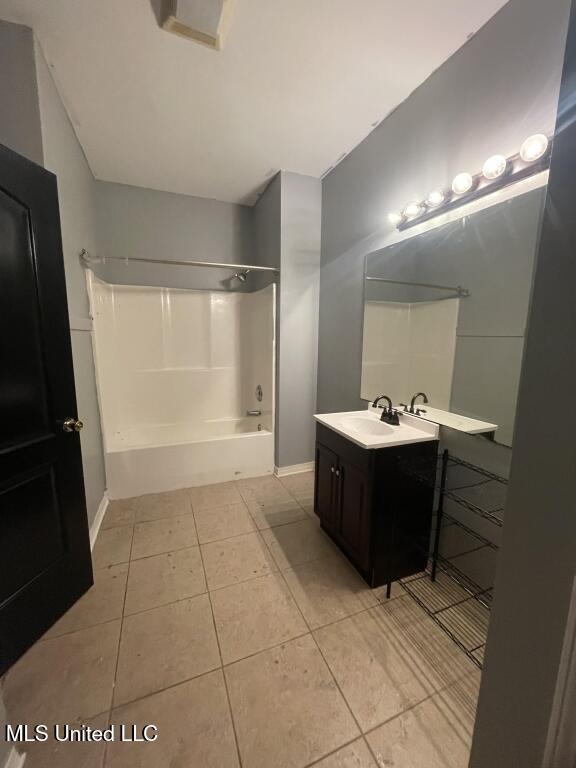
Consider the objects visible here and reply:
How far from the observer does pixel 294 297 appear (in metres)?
2.72

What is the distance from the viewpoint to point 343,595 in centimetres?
162

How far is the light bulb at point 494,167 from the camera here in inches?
49.9

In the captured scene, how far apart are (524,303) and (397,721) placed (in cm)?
167

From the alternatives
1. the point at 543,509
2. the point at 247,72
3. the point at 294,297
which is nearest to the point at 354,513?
the point at 543,509

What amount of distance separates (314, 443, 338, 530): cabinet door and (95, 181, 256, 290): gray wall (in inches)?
85.3

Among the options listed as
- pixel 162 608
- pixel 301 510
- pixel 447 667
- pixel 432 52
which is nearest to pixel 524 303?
pixel 432 52

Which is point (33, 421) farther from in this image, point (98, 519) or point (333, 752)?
point (333, 752)

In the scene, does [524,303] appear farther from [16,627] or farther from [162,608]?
[16,627]

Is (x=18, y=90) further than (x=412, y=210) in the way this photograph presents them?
No

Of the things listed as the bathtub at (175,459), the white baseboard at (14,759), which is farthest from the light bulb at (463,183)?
the white baseboard at (14,759)

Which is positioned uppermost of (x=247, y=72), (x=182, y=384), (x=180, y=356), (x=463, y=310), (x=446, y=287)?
(x=247, y=72)

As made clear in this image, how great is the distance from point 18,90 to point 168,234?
62.5 inches

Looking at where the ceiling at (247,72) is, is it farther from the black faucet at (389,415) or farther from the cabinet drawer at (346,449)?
the cabinet drawer at (346,449)

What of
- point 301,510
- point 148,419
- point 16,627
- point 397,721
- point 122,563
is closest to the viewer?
point 397,721
